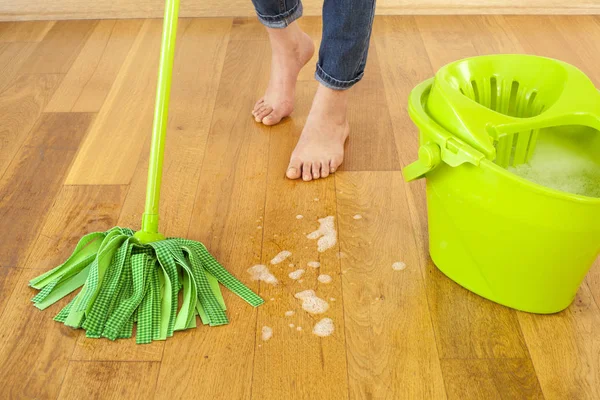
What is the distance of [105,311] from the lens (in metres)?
1.02

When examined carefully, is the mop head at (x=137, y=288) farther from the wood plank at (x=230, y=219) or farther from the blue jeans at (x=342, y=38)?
the blue jeans at (x=342, y=38)

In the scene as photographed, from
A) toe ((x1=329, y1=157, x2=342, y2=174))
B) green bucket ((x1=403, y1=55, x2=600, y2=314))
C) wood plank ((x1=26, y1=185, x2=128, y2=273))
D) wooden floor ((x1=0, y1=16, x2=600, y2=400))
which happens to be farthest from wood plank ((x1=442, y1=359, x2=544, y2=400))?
wood plank ((x1=26, y1=185, x2=128, y2=273))

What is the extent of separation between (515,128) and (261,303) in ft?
1.42

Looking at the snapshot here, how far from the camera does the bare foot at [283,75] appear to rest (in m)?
1.50

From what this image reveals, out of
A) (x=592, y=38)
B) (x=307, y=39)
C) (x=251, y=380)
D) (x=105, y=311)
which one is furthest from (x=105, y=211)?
(x=592, y=38)

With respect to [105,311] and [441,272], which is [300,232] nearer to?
[441,272]

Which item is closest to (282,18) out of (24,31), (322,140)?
(322,140)

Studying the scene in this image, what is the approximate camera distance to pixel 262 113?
1523 millimetres

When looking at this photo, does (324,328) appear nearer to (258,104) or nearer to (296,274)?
(296,274)

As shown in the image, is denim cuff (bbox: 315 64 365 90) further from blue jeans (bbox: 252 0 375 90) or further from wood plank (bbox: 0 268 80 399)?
wood plank (bbox: 0 268 80 399)

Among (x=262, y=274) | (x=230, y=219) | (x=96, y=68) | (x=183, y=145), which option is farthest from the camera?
(x=96, y=68)

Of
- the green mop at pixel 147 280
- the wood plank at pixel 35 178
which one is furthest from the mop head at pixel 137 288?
the wood plank at pixel 35 178

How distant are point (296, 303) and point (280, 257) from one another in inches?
4.4

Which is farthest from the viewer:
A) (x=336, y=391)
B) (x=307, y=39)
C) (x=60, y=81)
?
(x=60, y=81)
